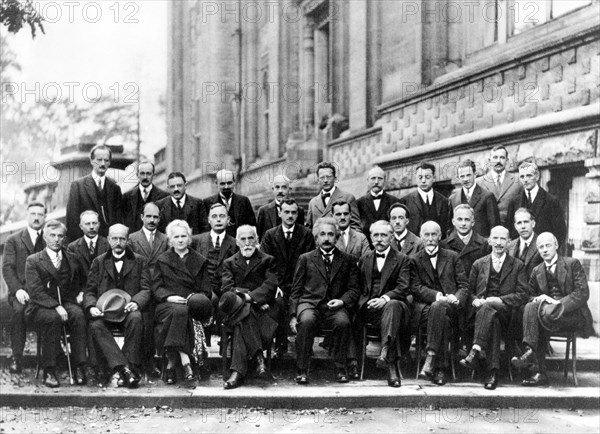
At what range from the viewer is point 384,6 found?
13.6 metres

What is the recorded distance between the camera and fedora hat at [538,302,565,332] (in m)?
6.21

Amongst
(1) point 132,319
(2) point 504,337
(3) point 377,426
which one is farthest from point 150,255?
(2) point 504,337

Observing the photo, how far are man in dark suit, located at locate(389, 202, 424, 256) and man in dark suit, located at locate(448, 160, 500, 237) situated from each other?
0.64m

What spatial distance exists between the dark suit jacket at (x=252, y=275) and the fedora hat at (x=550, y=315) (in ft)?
7.85

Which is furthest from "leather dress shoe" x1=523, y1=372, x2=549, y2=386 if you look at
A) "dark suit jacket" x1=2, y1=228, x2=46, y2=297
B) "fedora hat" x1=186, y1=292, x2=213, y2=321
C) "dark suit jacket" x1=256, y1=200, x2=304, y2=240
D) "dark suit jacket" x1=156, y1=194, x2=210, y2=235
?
"dark suit jacket" x1=2, y1=228, x2=46, y2=297

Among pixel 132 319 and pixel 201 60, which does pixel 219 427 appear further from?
pixel 201 60

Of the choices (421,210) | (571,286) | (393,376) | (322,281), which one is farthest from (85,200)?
(571,286)

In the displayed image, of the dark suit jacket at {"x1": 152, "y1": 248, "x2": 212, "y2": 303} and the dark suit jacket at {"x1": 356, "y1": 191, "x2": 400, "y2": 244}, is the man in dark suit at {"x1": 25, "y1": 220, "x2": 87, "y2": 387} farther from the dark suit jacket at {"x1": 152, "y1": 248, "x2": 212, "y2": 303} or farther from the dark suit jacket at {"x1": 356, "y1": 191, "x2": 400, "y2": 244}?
the dark suit jacket at {"x1": 356, "y1": 191, "x2": 400, "y2": 244}

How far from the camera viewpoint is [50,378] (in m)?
6.22

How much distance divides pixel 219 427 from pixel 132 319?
1498 mm

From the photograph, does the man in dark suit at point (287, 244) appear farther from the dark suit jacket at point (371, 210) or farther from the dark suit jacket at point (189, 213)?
the dark suit jacket at point (189, 213)

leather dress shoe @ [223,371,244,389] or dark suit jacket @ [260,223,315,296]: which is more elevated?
dark suit jacket @ [260,223,315,296]

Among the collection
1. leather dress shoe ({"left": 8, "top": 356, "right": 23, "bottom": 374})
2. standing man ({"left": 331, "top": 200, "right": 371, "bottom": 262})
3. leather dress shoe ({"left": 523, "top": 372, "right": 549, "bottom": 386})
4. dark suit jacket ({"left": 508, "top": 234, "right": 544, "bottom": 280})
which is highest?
standing man ({"left": 331, "top": 200, "right": 371, "bottom": 262})

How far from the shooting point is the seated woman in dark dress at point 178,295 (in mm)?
6359
